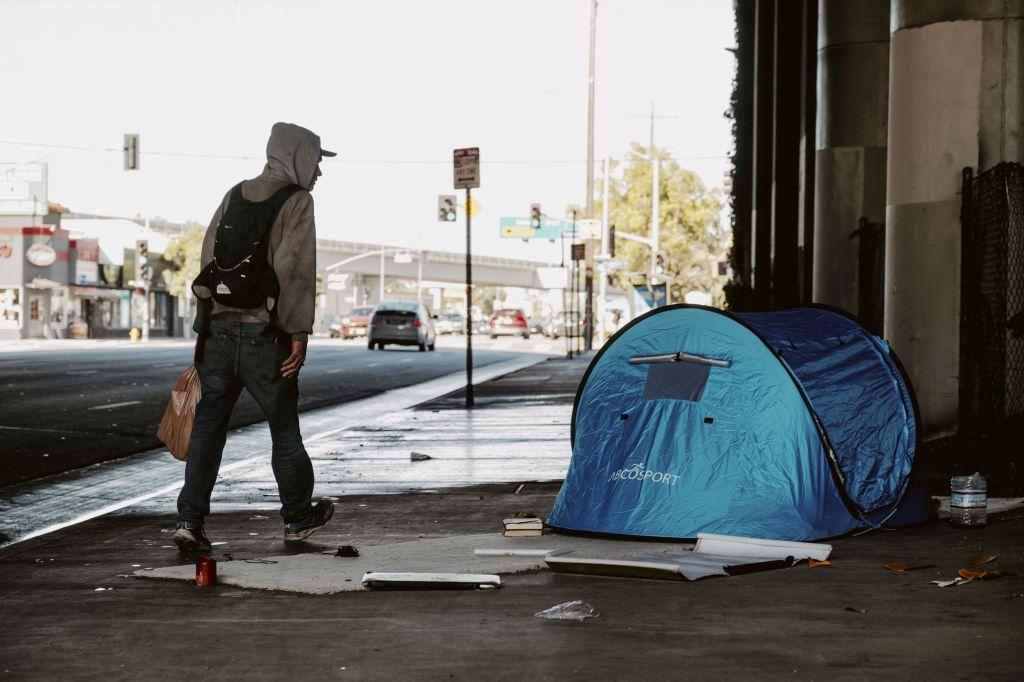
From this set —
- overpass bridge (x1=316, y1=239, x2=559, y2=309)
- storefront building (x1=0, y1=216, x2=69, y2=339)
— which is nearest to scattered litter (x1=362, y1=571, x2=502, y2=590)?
storefront building (x1=0, y1=216, x2=69, y2=339)

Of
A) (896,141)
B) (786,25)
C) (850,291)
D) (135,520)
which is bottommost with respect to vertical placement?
(135,520)

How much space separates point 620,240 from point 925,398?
58.1 m

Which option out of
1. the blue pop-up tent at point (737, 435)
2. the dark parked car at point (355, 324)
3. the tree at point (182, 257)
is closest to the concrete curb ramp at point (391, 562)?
the blue pop-up tent at point (737, 435)

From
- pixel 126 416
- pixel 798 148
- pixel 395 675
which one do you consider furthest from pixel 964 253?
pixel 798 148

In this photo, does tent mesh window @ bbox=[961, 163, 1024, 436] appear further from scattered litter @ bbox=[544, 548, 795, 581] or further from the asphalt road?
the asphalt road

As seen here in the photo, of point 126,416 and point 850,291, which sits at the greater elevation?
point 850,291

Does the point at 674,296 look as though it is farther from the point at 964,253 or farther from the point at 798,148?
the point at 964,253

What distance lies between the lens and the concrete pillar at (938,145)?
433 inches

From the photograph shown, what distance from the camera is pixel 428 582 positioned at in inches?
223

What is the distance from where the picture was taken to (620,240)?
69312 mm

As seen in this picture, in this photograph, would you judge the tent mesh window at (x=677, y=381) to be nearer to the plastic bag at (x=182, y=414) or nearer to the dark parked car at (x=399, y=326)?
the plastic bag at (x=182, y=414)

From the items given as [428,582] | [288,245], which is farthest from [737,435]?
[288,245]

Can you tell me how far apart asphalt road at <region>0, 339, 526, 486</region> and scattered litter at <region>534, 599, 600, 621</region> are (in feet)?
18.9

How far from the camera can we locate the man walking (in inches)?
262
